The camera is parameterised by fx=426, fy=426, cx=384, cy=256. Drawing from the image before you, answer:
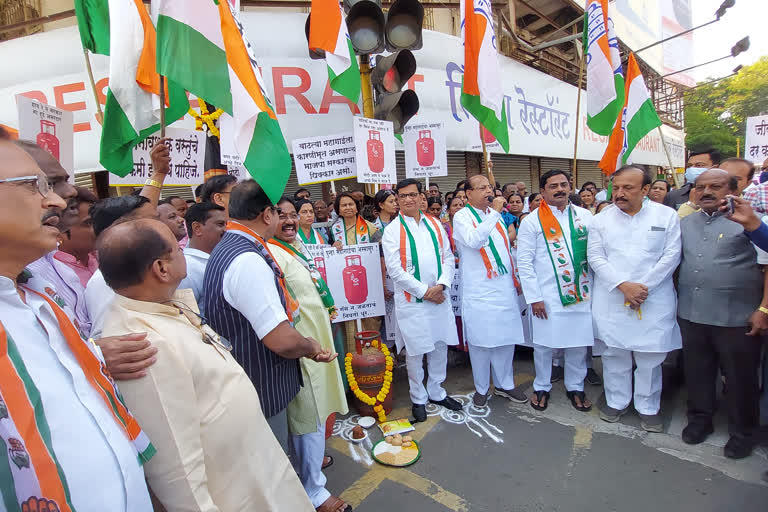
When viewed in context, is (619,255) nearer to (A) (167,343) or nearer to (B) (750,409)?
(B) (750,409)

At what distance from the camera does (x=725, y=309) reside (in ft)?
8.96

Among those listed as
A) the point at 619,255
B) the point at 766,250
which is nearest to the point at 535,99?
the point at 619,255

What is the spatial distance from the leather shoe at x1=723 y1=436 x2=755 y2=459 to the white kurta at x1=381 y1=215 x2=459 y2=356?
188 centimetres

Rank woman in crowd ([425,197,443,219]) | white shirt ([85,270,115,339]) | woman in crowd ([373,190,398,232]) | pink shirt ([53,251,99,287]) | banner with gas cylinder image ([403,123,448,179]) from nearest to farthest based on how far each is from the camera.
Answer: white shirt ([85,270,115,339]) → pink shirt ([53,251,99,287]) → woman in crowd ([373,190,398,232]) → banner with gas cylinder image ([403,123,448,179]) → woman in crowd ([425,197,443,219])

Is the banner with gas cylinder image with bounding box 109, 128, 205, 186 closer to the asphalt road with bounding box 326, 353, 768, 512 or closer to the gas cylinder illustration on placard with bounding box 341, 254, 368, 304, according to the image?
the gas cylinder illustration on placard with bounding box 341, 254, 368, 304

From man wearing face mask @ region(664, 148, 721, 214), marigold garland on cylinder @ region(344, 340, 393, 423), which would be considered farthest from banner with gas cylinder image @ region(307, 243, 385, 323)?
man wearing face mask @ region(664, 148, 721, 214)

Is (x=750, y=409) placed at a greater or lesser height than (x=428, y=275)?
lesser

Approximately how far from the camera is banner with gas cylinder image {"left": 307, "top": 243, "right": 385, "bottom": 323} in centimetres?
370

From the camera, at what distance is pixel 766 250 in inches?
95.5

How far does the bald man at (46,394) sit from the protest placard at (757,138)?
20.5 feet

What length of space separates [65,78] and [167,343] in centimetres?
698

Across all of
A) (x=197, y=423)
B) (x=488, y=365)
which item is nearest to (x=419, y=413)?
(x=488, y=365)

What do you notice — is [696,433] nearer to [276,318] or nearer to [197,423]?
[276,318]

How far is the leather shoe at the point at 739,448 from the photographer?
107 inches
